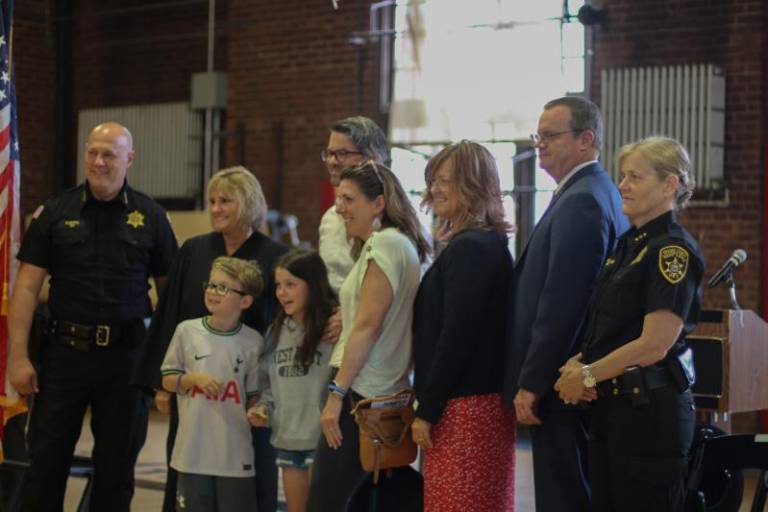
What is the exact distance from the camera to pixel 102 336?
14.6 feet

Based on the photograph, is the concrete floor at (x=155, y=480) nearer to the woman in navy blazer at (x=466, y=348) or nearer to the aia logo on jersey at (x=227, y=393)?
the aia logo on jersey at (x=227, y=393)

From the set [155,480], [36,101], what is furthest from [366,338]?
[36,101]

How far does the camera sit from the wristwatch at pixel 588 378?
3.06 meters

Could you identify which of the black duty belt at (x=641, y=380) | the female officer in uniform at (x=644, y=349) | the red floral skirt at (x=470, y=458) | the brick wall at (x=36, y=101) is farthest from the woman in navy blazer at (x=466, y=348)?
the brick wall at (x=36, y=101)

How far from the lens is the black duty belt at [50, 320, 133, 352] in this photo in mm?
4445

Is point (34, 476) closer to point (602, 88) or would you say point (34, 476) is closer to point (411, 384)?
point (411, 384)

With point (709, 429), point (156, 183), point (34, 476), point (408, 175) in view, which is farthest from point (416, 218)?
point (156, 183)

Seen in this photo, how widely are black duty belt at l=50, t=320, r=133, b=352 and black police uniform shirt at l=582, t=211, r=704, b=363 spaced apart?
82.8 inches

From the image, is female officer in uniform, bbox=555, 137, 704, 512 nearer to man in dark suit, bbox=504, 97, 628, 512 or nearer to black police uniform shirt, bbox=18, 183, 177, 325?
man in dark suit, bbox=504, 97, 628, 512

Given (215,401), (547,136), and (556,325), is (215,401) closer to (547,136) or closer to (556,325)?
(556,325)

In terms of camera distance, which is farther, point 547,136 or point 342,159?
point 342,159

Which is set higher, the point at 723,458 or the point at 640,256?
the point at 640,256

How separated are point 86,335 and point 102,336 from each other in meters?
0.06

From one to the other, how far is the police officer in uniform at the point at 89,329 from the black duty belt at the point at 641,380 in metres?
2.11
